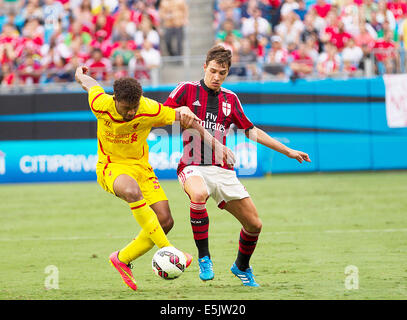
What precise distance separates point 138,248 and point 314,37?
42.1 ft

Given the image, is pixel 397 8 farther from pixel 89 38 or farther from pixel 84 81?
pixel 84 81

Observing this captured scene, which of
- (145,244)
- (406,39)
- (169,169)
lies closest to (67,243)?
(145,244)

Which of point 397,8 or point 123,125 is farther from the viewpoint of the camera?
Result: point 397,8

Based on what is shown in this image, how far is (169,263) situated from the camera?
657cm

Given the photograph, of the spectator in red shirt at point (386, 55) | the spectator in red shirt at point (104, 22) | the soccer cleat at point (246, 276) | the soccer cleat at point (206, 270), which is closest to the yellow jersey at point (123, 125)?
the soccer cleat at point (206, 270)

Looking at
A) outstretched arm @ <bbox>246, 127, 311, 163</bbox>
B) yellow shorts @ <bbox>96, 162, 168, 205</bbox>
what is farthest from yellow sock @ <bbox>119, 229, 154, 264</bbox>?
outstretched arm @ <bbox>246, 127, 311, 163</bbox>

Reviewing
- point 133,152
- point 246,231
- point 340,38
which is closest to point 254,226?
point 246,231

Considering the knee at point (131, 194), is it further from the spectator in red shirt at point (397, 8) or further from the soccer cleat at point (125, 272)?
the spectator in red shirt at point (397, 8)

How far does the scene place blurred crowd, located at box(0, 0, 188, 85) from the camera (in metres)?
18.1

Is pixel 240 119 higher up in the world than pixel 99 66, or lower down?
lower down

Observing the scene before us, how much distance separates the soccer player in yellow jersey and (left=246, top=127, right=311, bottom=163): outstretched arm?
512 millimetres

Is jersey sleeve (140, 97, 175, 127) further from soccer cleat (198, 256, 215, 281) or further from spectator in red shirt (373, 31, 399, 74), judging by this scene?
spectator in red shirt (373, 31, 399, 74)

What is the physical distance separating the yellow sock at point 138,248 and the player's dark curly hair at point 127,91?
127cm
